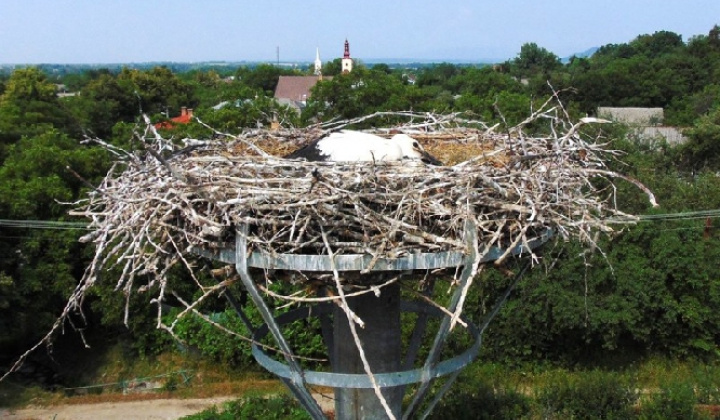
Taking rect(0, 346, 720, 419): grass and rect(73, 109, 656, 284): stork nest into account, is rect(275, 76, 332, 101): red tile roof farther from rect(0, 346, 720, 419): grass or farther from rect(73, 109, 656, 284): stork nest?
rect(73, 109, 656, 284): stork nest

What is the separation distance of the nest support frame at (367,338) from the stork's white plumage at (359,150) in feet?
3.21

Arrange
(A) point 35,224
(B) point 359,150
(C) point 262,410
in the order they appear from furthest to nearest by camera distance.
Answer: (A) point 35,224
(C) point 262,410
(B) point 359,150

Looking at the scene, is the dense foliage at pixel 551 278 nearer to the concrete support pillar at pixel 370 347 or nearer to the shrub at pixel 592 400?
the shrub at pixel 592 400

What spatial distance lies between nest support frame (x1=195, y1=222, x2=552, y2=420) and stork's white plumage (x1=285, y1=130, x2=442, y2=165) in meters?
0.98

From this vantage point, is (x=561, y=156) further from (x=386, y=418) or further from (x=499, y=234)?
(x=386, y=418)

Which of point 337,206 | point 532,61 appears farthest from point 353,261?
point 532,61

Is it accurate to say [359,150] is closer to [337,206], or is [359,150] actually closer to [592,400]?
[337,206]

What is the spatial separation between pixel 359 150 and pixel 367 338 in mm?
1469

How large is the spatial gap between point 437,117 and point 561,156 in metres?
2.51

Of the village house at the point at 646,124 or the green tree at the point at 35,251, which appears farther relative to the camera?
the village house at the point at 646,124

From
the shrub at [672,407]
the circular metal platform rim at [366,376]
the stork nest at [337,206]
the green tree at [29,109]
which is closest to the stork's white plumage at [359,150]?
the stork nest at [337,206]

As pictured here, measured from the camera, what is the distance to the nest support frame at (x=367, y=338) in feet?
14.5

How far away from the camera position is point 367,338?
224 inches

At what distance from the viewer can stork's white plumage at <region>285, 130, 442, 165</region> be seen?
531 centimetres
